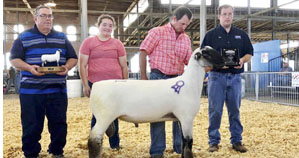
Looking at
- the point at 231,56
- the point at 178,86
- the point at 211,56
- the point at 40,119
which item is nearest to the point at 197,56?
the point at 211,56

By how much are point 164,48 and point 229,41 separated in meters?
1.04

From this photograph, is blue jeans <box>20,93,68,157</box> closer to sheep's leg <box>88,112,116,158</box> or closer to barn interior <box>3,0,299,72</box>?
sheep's leg <box>88,112,116,158</box>

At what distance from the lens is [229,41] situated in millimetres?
3732

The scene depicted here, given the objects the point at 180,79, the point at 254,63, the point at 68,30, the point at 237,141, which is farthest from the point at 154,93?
the point at 68,30

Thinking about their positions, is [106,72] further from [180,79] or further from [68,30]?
[68,30]

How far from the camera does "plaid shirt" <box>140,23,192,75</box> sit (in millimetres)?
3344

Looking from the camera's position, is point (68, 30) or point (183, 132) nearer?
point (183, 132)

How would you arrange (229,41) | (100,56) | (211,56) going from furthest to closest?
(229,41) < (100,56) < (211,56)

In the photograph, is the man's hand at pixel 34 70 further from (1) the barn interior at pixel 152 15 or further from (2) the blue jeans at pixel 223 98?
(1) the barn interior at pixel 152 15

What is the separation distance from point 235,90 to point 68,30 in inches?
840

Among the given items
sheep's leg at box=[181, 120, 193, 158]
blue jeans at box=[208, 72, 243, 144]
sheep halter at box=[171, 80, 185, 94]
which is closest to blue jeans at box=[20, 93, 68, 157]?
sheep halter at box=[171, 80, 185, 94]

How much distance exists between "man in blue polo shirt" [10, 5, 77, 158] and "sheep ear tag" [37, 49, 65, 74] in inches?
2.5

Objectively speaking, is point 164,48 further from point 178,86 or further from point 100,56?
point 100,56

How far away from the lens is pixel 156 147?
134 inches
